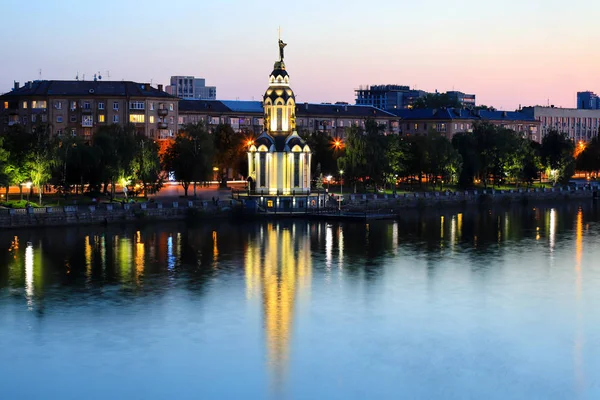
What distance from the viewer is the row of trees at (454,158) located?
9744 centimetres

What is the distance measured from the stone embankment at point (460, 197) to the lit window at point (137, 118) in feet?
113

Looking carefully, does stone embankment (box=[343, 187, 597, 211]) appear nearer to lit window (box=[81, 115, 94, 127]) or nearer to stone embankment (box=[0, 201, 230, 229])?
stone embankment (box=[0, 201, 230, 229])

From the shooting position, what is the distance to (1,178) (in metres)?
70.4

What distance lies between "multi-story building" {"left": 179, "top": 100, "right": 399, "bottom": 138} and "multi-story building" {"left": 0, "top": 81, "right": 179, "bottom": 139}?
886 centimetres

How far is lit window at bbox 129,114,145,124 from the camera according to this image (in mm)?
113812

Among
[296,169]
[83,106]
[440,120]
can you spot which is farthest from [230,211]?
[440,120]

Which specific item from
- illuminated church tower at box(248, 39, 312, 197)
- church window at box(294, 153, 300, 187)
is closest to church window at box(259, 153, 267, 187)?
illuminated church tower at box(248, 39, 312, 197)

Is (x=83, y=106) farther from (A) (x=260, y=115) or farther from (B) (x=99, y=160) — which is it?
(B) (x=99, y=160)

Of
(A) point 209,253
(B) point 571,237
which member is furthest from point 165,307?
(B) point 571,237

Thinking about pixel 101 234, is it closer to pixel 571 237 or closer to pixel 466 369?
pixel 571 237

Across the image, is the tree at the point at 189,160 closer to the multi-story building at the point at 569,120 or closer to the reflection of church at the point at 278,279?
the reflection of church at the point at 278,279

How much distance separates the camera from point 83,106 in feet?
370

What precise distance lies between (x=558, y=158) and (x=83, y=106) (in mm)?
60319

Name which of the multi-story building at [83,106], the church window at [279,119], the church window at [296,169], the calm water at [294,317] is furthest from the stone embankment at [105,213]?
the multi-story building at [83,106]
